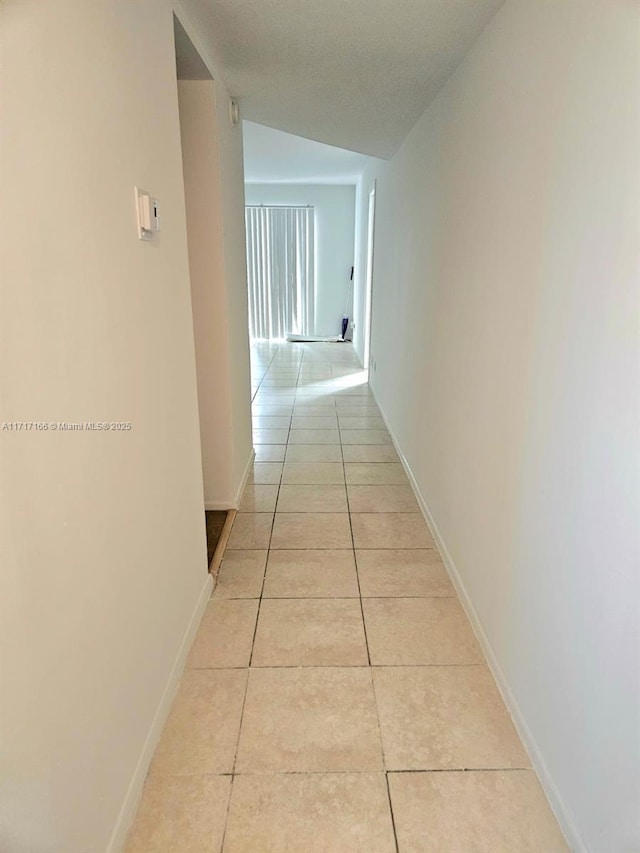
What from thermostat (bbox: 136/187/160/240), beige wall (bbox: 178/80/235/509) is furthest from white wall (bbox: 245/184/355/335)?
thermostat (bbox: 136/187/160/240)

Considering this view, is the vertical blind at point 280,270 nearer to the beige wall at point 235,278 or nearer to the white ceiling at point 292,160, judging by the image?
the white ceiling at point 292,160

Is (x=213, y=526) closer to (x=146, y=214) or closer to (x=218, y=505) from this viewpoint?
(x=218, y=505)

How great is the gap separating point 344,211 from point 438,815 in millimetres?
8216

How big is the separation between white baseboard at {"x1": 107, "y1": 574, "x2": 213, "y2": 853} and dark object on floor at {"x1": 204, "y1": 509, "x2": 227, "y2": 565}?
1.40ft

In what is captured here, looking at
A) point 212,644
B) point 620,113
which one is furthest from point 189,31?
point 212,644

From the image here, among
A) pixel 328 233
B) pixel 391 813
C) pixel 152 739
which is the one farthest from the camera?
pixel 328 233

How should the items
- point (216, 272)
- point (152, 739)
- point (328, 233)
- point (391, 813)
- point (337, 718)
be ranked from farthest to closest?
point (328, 233), point (216, 272), point (337, 718), point (152, 739), point (391, 813)

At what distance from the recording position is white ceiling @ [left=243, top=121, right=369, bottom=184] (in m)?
4.67

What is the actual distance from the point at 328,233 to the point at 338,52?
651cm

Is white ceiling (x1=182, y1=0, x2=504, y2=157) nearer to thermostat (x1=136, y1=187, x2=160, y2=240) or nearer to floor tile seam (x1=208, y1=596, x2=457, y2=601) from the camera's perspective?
thermostat (x1=136, y1=187, x2=160, y2=240)

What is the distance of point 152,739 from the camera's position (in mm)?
1421

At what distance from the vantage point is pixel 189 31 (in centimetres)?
183

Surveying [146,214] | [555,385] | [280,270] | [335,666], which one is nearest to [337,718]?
[335,666]

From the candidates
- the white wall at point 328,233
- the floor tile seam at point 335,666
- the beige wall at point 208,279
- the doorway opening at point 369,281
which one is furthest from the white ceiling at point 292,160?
the floor tile seam at point 335,666
